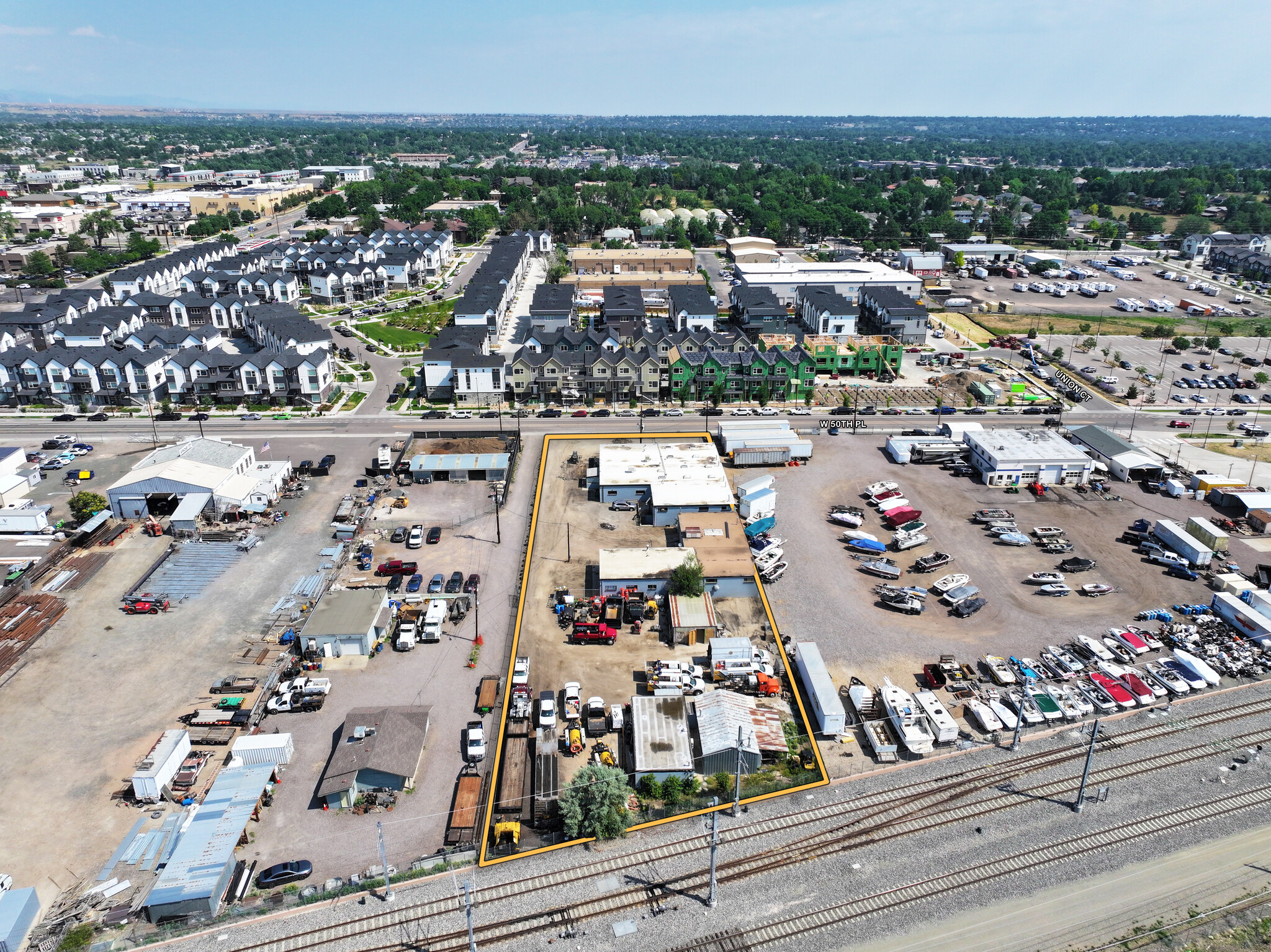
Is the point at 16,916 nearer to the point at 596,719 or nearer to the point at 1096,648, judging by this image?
the point at 596,719

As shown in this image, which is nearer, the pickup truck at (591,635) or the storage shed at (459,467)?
the pickup truck at (591,635)

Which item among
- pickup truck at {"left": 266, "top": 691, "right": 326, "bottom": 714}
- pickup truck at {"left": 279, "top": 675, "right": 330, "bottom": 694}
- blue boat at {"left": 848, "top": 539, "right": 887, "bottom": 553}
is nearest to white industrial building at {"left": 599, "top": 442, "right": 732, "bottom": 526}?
blue boat at {"left": 848, "top": 539, "right": 887, "bottom": 553}

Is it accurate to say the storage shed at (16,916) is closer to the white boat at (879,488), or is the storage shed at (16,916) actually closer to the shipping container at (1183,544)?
the white boat at (879,488)

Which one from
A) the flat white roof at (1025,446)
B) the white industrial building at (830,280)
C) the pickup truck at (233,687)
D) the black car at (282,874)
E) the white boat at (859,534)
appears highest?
the white industrial building at (830,280)

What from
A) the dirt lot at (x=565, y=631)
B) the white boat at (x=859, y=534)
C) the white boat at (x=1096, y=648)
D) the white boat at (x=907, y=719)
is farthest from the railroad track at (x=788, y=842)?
the white boat at (x=859, y=534)

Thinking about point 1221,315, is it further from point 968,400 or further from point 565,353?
point 565,353

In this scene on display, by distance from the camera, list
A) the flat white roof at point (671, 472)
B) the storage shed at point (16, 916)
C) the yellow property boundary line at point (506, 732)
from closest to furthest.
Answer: the storage shed at point (16, 916) → the yellow property boundary line at point (506, 732) → the flat white roof at point (671, 472)

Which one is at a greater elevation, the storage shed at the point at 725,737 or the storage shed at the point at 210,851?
the storage shed at the point at 725,737
